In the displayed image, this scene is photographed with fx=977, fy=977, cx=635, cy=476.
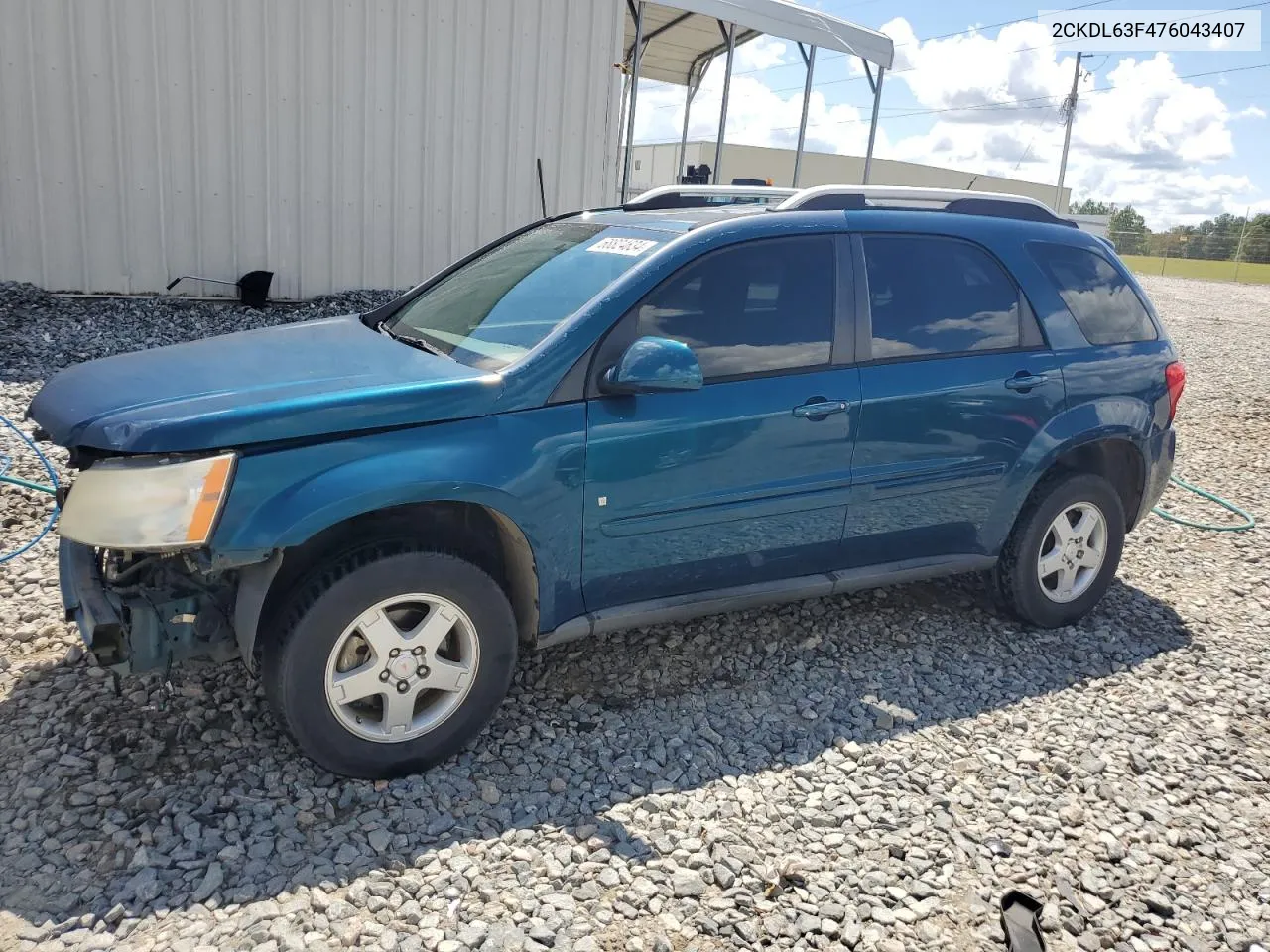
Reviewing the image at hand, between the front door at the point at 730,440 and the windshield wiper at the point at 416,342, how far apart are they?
0.65m

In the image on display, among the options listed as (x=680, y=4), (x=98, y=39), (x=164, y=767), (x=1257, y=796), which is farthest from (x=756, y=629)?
(x=680, y=4)

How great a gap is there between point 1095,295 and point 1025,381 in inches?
28.2

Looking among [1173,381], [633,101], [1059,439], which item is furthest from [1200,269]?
[1059,439]

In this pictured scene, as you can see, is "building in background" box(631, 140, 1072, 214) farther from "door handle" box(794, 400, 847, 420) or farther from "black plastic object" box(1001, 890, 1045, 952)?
"black plastic object" box(1001, 890, 1045, 952)

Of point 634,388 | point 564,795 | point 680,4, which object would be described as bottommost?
point 564,795

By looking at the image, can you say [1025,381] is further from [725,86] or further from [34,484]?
[725,86]

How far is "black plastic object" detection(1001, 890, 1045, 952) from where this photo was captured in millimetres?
2600

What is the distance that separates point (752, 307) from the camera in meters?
3.69

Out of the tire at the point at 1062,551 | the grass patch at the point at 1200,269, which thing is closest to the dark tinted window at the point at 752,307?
the tire at the point at 1062,551

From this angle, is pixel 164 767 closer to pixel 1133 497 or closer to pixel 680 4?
pixel 1133 497

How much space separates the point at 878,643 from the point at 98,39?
8654 millimetres

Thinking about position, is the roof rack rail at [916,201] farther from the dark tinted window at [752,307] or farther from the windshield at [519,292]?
the windshield at [519,292]

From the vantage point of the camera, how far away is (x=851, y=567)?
4.05m

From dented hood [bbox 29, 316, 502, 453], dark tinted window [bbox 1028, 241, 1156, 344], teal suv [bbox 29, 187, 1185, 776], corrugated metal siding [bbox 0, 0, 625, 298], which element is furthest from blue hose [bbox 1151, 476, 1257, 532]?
corrugated metal siding [bbox 0, 0, 625, 298]
